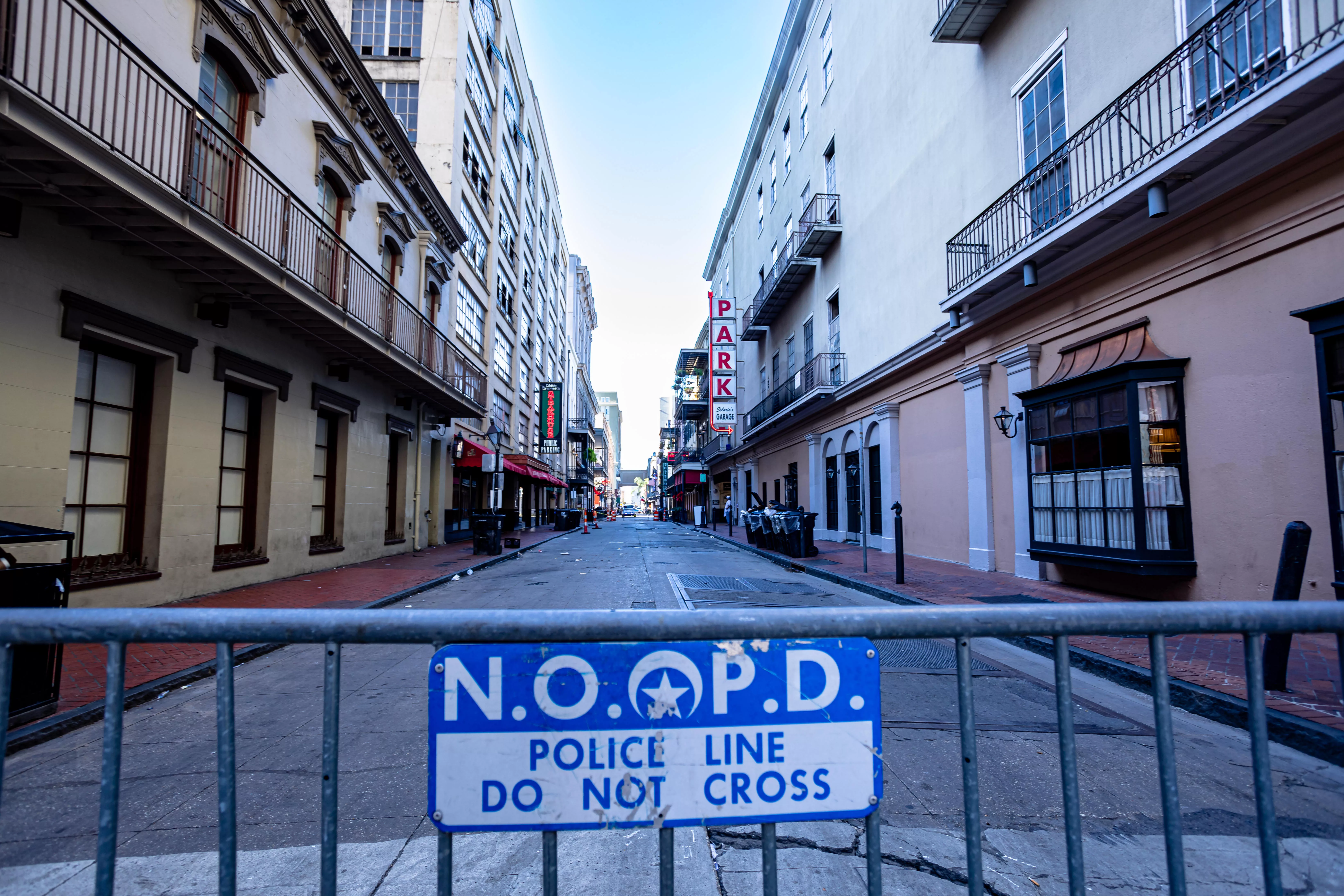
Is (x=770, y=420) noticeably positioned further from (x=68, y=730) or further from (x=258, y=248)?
(x=68, y=730)

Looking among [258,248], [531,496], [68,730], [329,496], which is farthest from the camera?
[531,496]

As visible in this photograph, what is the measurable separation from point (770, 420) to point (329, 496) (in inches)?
692

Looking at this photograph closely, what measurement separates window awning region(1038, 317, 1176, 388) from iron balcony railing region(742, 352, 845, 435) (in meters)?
10.5

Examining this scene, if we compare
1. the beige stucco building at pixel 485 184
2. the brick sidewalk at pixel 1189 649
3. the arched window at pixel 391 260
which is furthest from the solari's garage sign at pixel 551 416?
the brick sidewalk at pixel 1189 649

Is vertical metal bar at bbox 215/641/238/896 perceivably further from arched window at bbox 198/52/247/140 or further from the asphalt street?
arched window at bbox 198/52/247/140

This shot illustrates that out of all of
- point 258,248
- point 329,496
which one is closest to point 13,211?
point 258,248

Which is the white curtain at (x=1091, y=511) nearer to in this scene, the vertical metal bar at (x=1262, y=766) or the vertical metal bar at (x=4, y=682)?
the vertical metal bar at (x=1262, y=766)

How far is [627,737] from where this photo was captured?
5.37ft

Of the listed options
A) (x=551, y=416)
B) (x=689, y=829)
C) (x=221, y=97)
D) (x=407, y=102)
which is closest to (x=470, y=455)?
(x=407, y=102)

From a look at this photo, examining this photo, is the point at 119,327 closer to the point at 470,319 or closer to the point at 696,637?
the point at 696,637

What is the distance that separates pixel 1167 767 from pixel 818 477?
73.2 feet

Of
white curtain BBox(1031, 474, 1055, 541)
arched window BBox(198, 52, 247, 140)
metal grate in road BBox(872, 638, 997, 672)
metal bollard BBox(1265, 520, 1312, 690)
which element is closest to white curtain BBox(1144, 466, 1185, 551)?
white curtain BBox(1031, 474, 1055, 541)

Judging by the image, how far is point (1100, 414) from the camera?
8.80 metres

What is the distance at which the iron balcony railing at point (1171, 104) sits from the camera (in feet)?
20.7
